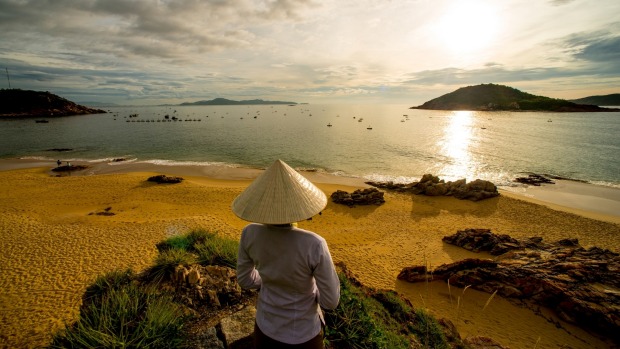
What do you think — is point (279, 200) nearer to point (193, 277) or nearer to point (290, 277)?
point (290, 277)

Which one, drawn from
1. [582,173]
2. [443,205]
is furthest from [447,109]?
[443,205]

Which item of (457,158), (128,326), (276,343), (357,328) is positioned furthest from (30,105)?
(276,343)

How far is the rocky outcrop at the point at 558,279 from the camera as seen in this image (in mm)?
7164

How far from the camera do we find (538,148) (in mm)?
43125

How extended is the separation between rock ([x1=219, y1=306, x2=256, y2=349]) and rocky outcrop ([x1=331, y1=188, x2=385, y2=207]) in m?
15.1

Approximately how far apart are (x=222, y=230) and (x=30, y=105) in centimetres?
14799

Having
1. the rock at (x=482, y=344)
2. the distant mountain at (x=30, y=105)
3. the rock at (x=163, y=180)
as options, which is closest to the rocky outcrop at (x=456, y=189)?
the rock at (x=482, y=344)

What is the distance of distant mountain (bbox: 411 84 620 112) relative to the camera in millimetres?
139875

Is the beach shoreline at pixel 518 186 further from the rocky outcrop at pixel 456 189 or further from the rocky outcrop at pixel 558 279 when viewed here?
the rocky outcrop at pixel 558 279

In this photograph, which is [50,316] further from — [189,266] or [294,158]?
[294,158]

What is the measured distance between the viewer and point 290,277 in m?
2.35

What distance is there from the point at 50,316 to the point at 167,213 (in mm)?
9748

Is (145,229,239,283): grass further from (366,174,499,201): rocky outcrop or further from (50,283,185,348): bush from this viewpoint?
(366,174,499,201): rocky outcrop

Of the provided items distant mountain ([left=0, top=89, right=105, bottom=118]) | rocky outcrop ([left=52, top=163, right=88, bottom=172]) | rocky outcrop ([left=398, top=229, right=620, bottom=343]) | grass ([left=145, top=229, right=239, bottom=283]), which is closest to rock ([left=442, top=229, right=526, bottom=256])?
rocky outcrop ([left=398, top=229, right=620, bottom=343])
